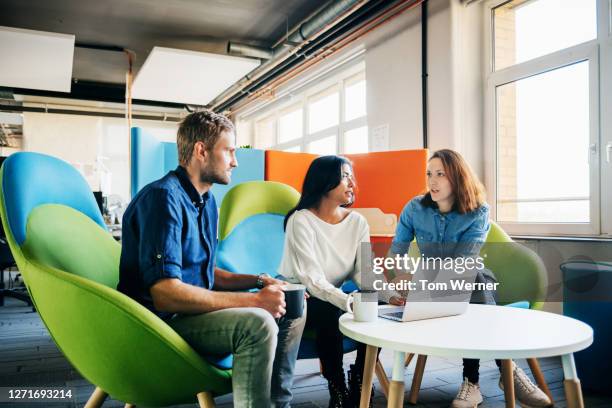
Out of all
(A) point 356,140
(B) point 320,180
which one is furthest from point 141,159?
(A) point 356,140

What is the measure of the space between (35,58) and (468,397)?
6419 millimetres

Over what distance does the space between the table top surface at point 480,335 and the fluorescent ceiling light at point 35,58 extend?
5.47 meters

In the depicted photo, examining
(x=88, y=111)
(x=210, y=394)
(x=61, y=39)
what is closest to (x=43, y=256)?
(x=210, y=394)

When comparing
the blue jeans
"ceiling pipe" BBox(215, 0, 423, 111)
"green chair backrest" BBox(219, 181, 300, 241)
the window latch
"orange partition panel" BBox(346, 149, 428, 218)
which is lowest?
the blue jeans

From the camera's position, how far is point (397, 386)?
1404mm

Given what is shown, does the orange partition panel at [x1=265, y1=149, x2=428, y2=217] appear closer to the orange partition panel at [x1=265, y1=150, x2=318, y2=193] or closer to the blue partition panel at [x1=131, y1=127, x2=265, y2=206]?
the orange partition panel at [x1=265, y1=150, x2=318, y2=193]

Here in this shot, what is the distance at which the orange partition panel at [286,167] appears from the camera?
11.8 feet

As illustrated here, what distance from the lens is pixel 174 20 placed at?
20.0 feet

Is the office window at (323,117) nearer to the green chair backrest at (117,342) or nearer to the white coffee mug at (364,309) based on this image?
the white coffee mug at (364,309)

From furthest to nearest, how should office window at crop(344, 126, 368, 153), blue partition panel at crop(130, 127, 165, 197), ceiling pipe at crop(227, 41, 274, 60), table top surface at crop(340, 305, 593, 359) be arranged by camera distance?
ceiling pipe at crop(227, 41, 274, 60) < office window at crop(344, 126, 368, 153) < blue partition panel at crop(130, 127, 165, 197) < table top surface at crop(340, 305, 593, 359)

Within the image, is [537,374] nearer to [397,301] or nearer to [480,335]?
[397,301]

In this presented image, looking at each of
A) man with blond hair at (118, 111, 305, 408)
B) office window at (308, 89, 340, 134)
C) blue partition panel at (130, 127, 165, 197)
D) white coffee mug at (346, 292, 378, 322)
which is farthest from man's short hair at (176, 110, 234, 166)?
office window at (308, 89, 340, 134)

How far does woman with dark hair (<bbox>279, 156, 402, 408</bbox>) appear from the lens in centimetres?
190

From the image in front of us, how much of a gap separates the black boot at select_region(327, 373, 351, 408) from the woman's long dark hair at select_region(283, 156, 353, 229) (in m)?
0.73
